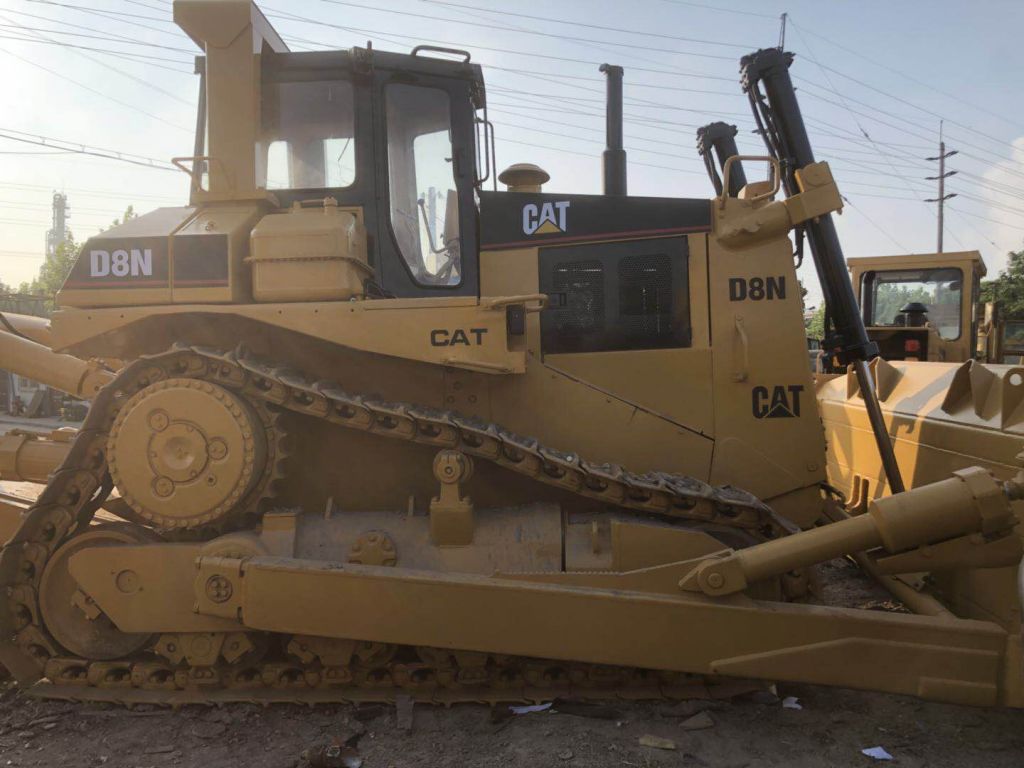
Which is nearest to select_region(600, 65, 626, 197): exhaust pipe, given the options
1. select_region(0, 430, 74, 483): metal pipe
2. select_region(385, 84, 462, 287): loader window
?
select_region(385, 84, 462, 287): loader window

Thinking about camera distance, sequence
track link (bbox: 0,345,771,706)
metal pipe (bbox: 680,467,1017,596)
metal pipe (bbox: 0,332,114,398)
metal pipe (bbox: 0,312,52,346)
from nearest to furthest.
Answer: metal pipe (bbox: 680,467,1017,596), track link (bbox: 0,345,771,706), metal pipe (bbox: 0,332,114,398), metal pipe (bbox: 0,312,52,346)

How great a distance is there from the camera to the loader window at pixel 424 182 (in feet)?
13.4

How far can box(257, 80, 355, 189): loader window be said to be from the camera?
4043mm

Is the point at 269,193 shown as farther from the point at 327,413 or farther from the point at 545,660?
the point at 545,660

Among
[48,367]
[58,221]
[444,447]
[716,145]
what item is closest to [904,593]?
[444,447]

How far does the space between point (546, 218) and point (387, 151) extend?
3.27ft

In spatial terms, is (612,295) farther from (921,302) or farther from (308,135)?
(921,302)

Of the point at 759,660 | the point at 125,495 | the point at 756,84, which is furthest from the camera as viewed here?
the point at 756,84

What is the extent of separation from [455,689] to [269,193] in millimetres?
2870

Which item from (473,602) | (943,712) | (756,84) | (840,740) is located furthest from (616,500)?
(756,84)

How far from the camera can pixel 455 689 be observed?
140 inches

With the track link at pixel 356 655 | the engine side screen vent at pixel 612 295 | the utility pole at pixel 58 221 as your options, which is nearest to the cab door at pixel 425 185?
the engine side screen vent at pixel 612 295

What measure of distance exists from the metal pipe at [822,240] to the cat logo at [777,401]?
0.39 meters

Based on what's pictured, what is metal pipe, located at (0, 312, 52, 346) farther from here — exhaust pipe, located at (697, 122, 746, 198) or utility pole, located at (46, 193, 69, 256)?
utility pole, located at (46, 193, 69, 256)
